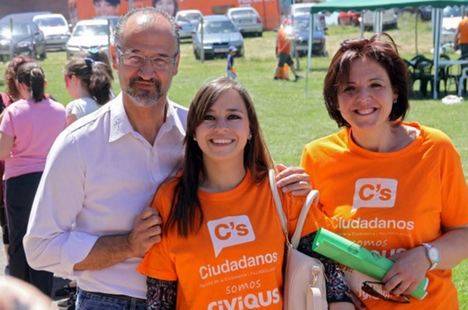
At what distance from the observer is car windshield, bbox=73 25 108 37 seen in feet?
107

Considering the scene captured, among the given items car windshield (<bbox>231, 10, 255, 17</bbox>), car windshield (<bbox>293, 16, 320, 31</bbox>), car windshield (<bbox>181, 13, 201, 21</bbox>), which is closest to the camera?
car windshield (<bbox>293, 16, 320, 31</bbox>)

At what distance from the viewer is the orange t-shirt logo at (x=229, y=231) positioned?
2748mm

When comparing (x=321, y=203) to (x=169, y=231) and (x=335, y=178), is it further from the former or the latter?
(x=169, y=231)

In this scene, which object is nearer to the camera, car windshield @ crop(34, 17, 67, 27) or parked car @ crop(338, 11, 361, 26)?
car windshield @ crop(34, 17, 67, 27)

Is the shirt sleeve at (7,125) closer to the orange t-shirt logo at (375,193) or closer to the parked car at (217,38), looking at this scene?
the orange t-shirt logo at (375,193)

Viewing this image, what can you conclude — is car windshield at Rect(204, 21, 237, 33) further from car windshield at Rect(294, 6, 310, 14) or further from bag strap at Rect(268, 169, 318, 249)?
bag strap at Rect(268, 169, 318, 249)

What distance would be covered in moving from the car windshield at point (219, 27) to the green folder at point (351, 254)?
30954mm

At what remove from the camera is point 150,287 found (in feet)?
9.24

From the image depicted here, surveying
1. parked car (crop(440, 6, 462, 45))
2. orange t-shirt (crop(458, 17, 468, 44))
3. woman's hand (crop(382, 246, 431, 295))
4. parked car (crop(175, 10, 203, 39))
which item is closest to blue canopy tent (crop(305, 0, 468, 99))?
orange t-shirt (crop(458, 17, 468, 44))

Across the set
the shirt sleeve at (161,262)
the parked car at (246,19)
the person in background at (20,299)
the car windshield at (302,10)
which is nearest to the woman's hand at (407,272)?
the shirt sleeve at (161,262)

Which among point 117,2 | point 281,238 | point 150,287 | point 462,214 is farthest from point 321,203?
point 117,2

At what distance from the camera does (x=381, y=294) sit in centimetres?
289

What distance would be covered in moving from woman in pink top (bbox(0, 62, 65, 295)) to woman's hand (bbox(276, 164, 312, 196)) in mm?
3921

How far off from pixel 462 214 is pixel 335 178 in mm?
471
